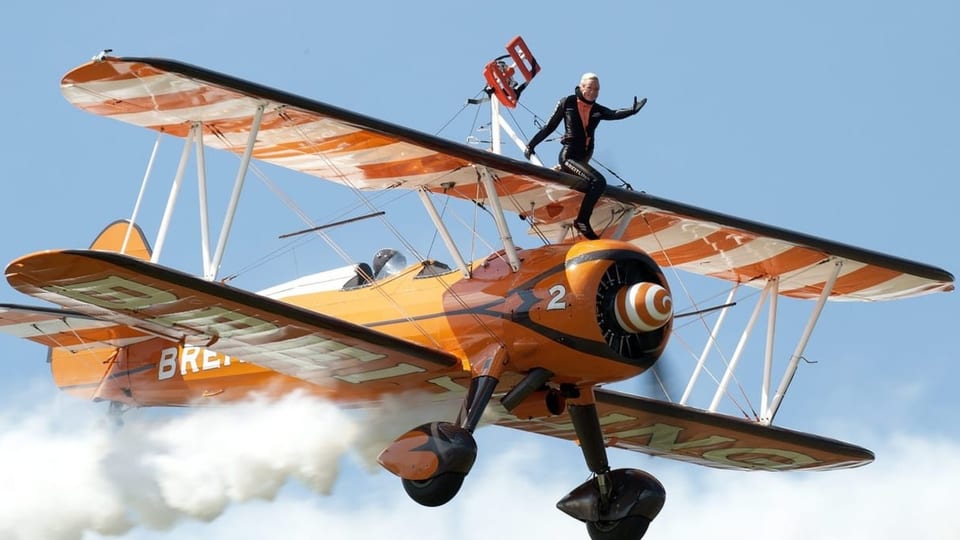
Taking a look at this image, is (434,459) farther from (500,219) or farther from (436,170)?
(436,170)

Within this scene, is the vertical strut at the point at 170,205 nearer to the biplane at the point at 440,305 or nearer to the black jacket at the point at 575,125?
the biplane at the point at 440,305

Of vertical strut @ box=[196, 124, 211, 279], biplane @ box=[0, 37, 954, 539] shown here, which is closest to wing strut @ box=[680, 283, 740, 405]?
biplane @ box=[0, 37, 954, 539]

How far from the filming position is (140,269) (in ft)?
44.3

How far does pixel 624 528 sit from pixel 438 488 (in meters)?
2.46

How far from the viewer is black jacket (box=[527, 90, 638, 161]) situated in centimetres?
1560

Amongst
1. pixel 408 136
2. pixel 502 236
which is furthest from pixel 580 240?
pixel 408 136

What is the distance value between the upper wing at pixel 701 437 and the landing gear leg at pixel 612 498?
2.93 ft

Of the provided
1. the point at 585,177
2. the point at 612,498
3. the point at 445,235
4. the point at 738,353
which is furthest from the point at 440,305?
the point at 738,353

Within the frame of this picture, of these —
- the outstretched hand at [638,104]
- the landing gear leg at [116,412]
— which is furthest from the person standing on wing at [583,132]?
the landing gear leg at [116,412]

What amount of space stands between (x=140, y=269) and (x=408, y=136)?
257cm

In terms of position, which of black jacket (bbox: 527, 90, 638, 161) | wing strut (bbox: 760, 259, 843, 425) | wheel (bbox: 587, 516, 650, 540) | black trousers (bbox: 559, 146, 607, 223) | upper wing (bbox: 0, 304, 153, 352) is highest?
black jacket (bbox: 527, 90, 638, 161)

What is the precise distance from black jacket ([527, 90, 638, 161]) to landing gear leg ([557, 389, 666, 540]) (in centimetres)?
235

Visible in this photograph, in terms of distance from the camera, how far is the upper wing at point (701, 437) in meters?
17.0

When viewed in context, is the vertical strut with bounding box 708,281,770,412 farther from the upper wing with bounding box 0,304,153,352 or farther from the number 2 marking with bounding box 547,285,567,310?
the upper wing with bounding box 0,304,153,352
